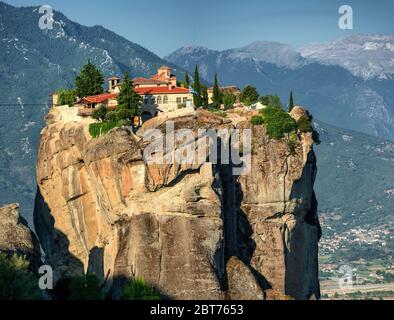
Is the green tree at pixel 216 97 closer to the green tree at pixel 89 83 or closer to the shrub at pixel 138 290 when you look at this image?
the green tree at pixel 89 83

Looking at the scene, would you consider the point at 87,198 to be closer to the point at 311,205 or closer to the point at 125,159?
the point at 125,159

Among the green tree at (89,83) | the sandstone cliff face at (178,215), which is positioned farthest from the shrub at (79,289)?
the green tree at (89,83)

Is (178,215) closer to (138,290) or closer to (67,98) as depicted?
(138,290)

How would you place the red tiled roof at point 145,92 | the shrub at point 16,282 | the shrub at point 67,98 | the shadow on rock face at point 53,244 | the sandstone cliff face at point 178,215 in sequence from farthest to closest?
the shrub at point 67,98, the shadow on rock face at point 53,244, the red tiled roof at point 145,92, the sandstone cliff face at point 178,215, the shrub at point 16,282

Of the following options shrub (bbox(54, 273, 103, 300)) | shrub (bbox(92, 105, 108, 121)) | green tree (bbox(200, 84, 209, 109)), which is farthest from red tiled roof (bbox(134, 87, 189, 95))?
shrub (bbox(54, 273, 103, 300))
